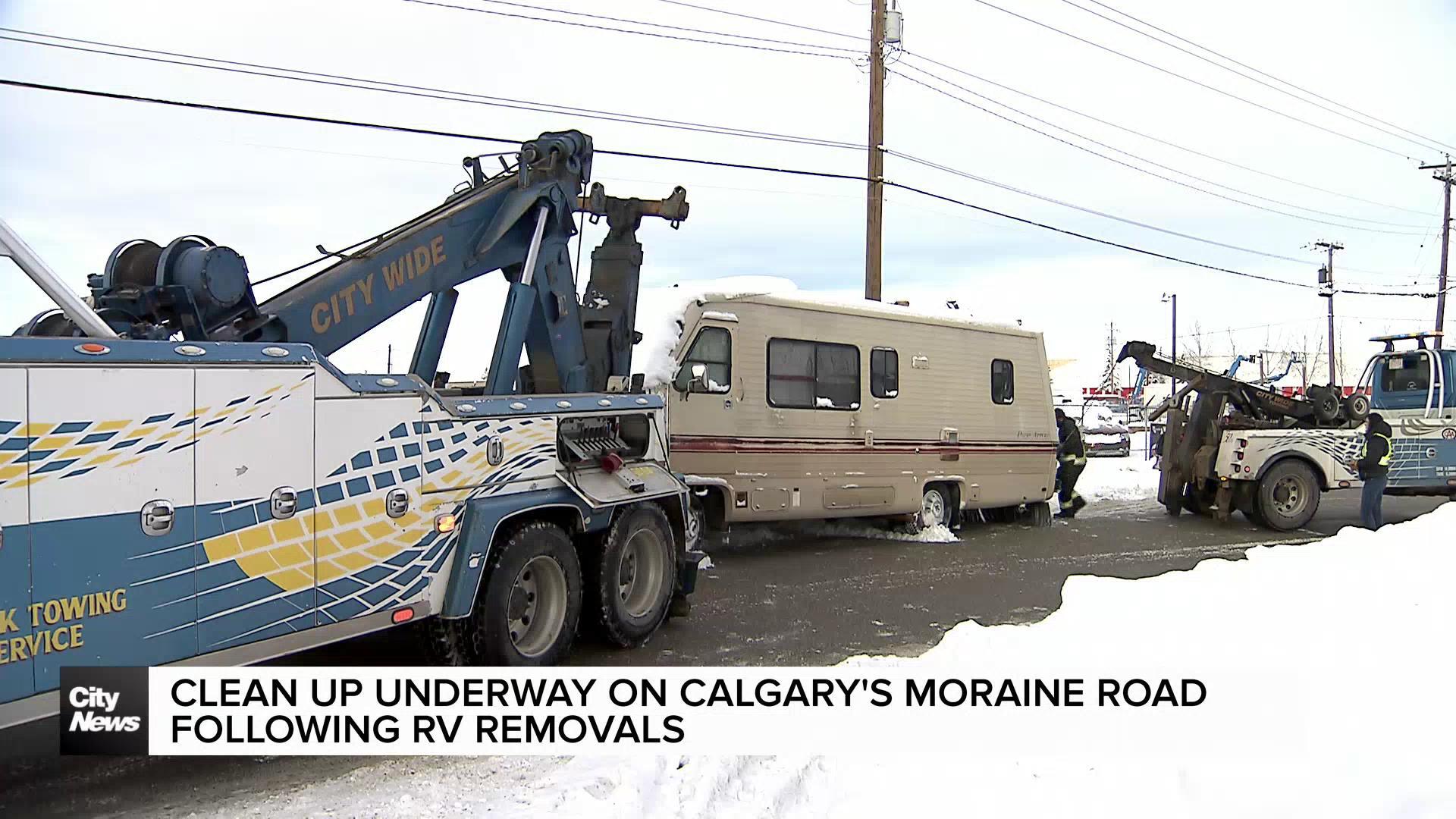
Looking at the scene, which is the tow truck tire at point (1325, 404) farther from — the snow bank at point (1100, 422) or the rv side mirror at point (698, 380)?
the snow bank at point (1100, 422)

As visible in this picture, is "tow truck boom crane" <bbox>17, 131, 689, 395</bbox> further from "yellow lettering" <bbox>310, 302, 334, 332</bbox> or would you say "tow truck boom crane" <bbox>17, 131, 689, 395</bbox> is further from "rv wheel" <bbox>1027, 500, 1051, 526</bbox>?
"rv wheel" <bbox>1027, 500, 1051, 526</bbox>

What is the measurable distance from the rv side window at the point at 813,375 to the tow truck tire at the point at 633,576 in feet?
14.2

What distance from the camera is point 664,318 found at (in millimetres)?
11789

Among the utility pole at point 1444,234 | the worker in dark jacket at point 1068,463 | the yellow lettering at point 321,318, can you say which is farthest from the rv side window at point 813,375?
the utility pole at point 1444,234

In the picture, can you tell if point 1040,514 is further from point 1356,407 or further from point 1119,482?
point 1119,482

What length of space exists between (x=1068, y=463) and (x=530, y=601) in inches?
489

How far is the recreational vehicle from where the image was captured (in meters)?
11.9

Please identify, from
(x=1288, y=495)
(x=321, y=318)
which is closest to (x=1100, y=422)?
(x=1288, y=495)

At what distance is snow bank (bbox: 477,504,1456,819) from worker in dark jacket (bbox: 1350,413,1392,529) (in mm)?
8964

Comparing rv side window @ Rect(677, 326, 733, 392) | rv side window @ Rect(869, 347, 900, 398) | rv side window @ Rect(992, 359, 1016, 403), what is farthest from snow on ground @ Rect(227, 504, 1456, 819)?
rv side window @ Rect(992, 359, 1016, 403)

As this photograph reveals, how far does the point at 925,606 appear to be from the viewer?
32.5ft

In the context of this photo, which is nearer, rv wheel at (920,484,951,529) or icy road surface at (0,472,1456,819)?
icy road surface at (0,472,1456,819)

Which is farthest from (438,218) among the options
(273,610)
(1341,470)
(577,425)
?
(1341,470)

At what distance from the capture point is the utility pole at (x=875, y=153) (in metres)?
18.3
